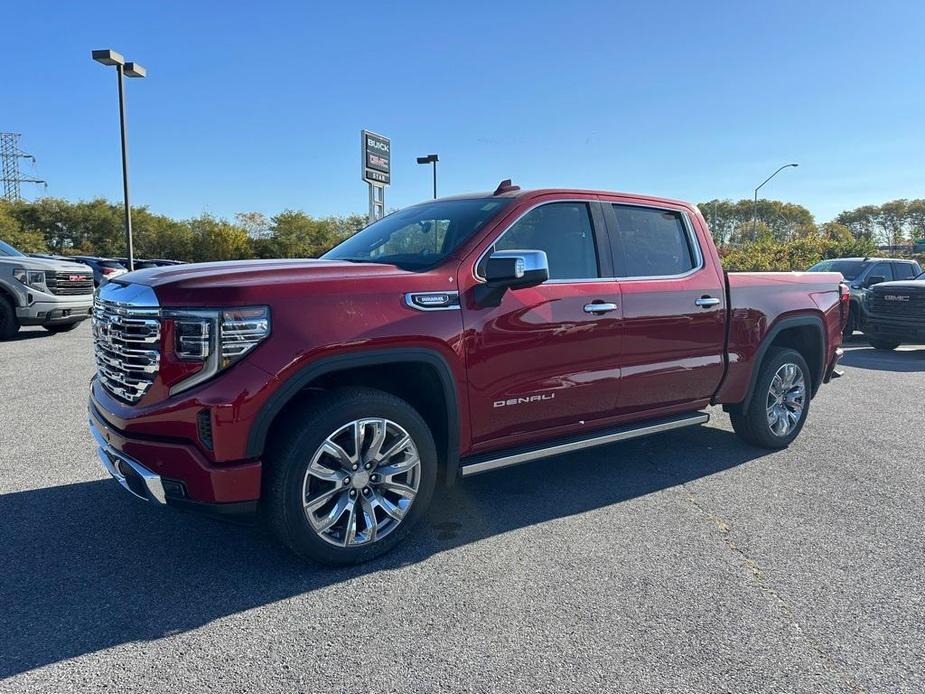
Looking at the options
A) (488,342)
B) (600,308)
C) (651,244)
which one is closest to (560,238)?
(600,308)

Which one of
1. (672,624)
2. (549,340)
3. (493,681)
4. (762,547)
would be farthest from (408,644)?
(762,547)

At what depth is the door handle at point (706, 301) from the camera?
4586 millimetres

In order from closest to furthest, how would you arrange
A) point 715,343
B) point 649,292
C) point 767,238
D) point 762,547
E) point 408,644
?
point 408,644 < point 762,547 < point 649,292 < point 715,343 < point 767,238

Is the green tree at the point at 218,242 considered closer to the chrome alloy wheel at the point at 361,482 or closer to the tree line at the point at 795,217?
the chrome alloy wheel at the point at 361,482

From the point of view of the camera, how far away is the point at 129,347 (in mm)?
3014

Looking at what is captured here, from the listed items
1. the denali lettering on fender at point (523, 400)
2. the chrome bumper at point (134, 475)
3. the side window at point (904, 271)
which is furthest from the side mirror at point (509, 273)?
the side window at point (904, 271)

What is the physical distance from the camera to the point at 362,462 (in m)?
3.21

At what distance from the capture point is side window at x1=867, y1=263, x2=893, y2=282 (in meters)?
13.9

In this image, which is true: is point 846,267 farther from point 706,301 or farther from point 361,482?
point 361,482

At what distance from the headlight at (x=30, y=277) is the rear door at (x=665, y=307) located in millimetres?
10533

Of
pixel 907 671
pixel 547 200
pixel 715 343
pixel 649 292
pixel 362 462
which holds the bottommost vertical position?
pixel 907 671

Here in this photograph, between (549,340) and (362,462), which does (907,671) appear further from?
(362,462)

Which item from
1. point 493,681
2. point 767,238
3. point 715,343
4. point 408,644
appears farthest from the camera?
point 767,238

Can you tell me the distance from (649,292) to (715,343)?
0.80 metres
